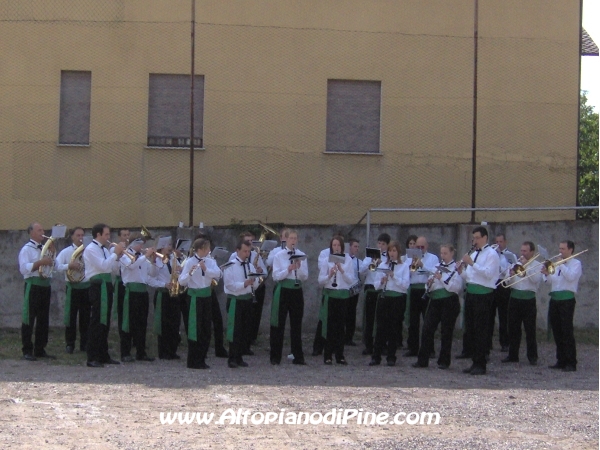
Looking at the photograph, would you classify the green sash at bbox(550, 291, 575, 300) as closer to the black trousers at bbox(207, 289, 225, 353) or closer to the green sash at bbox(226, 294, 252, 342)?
the green sash at bbox(226, 294, 252, 342)

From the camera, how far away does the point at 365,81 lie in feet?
61.3

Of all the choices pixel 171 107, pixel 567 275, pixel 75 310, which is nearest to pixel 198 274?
pixel 75 310

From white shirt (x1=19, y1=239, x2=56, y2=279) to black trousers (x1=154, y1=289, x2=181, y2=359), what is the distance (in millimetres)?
1757

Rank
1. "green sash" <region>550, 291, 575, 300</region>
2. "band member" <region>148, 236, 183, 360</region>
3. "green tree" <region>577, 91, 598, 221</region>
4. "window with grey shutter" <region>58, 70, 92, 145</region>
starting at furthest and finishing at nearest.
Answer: "green tree" <region>577, 91, 598, 221</region>
"window with grey shutter" <region>58, 70, 92, 145</region>
"band member" <region>148, 236, 183, 360</region>
"green sash" <region>550, 291, 575, 300</region>

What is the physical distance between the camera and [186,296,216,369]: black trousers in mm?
12375

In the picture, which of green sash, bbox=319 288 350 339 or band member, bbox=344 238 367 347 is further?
band member, bbox=344 238 367 347

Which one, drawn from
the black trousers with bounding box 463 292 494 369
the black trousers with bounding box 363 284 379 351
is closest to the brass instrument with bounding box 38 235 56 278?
the black trousers with bounding box 363 284 379 351

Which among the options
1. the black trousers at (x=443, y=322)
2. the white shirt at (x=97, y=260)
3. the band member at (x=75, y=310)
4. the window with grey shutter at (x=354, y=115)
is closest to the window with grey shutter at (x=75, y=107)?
the window with grey shutter at (x=354, y=115)

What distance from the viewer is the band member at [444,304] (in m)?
12.7

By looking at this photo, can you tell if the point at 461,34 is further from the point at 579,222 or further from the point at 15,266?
the point at 15,266

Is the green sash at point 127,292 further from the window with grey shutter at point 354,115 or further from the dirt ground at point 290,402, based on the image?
the window with grey shutter at point 354,115

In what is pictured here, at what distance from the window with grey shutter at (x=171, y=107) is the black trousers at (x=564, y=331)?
804 cm

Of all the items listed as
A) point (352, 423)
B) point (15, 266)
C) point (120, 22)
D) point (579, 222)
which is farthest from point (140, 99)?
point (352, 423)

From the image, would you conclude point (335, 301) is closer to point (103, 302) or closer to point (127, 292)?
point (127, 292)
